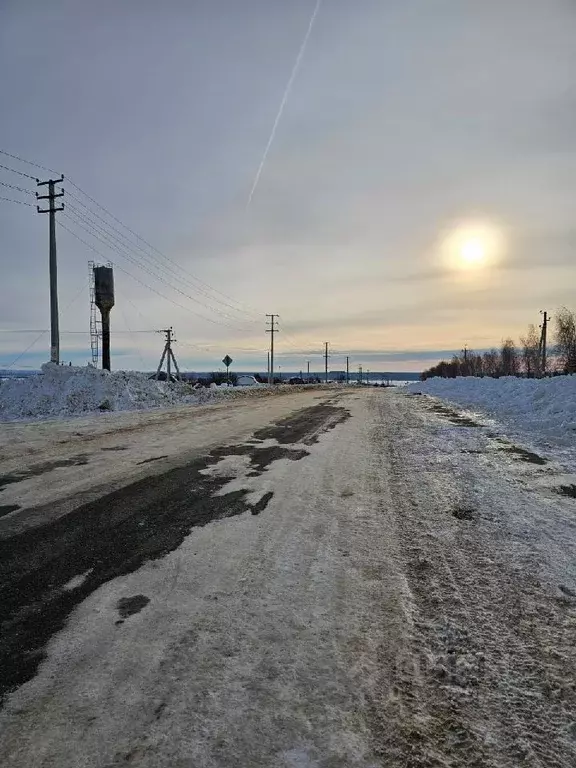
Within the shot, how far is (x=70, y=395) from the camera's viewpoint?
17.2 m

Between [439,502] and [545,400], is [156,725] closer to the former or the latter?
[439,502]

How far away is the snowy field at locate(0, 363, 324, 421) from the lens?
16.2 meters

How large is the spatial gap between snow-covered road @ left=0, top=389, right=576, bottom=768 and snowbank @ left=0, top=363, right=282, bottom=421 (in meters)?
11.9

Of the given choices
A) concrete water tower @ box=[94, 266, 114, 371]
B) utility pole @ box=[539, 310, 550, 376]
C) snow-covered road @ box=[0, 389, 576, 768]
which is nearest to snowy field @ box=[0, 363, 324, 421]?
concrete water tower @ box=[94, 266, 114, 371]

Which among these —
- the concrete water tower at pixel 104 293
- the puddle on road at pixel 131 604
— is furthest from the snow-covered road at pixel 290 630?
the concrete water tower at pixel 104 293

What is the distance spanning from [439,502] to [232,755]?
12.6 feet

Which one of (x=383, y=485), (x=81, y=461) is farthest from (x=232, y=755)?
(x=81, y=461)

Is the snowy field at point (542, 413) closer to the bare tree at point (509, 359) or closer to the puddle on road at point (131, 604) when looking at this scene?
the puddle on road at point (131, 604)

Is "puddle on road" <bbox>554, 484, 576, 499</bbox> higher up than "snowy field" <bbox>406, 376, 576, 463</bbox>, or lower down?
lower down

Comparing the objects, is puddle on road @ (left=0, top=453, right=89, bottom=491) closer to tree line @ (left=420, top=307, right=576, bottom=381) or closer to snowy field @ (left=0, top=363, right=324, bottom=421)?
snowy field @ (left=0, top=363, right=324, bottom=421)

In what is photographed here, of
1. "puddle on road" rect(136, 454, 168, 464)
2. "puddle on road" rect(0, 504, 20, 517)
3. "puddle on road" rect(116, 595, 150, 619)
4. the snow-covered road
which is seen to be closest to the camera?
the snow-covered road

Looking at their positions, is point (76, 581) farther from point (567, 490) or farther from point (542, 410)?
point (542, 410)

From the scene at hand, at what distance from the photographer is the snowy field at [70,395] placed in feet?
53.2

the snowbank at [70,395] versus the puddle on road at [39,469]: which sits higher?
the snowbank at [70,395]
